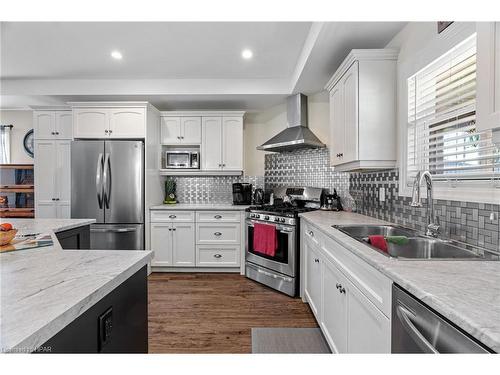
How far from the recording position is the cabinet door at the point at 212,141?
3.99 m

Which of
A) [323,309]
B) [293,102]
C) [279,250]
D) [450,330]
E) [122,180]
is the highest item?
[293,102]

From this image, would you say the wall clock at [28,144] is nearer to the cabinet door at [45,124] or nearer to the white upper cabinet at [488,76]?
the cabinet door at [45,124]

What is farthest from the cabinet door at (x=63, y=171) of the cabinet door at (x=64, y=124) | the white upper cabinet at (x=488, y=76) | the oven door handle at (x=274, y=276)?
the white upper cabinet at (x=488, y=76)

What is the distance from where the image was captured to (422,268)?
1.04 meters

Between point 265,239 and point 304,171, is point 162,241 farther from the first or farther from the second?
point 304,171

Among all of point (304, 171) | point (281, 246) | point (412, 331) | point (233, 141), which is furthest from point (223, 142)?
point (412, 331)

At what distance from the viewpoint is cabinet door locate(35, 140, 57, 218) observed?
3.86 m

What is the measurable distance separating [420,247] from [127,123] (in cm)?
361

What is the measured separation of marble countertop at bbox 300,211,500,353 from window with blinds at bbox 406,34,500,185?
62cm

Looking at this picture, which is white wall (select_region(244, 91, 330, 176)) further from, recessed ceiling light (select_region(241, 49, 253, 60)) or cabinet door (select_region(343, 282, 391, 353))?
cabinet door (select_region(343, 282, 391, 353))

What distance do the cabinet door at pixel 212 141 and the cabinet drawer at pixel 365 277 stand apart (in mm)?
2582
